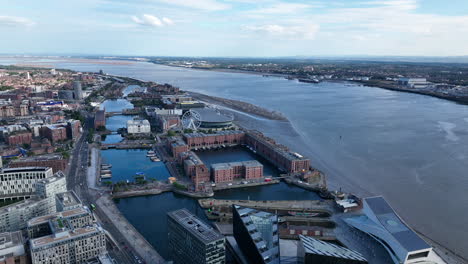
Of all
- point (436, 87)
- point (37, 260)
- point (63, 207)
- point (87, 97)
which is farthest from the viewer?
point (436, 87)

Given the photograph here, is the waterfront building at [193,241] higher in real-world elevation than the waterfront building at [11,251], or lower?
higher

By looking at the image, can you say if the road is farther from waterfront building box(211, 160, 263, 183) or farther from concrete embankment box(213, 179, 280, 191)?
waterfront building box(211, 160, 263, 183)

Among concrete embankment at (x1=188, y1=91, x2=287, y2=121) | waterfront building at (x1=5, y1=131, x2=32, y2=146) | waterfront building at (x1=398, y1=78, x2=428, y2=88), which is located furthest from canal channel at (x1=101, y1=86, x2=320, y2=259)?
waterfront building at (x1=398, y1=78, x2=428, y2=88)

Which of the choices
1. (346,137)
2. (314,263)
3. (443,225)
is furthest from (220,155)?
(314,263)

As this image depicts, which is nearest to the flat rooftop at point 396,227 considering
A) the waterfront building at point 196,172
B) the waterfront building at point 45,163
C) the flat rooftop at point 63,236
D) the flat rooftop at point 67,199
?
the waterfront building at point 196,172

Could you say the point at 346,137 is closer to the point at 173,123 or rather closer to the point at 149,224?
the point at 173,123

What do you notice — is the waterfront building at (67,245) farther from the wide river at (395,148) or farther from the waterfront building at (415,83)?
the waterfront building at (415,83)
